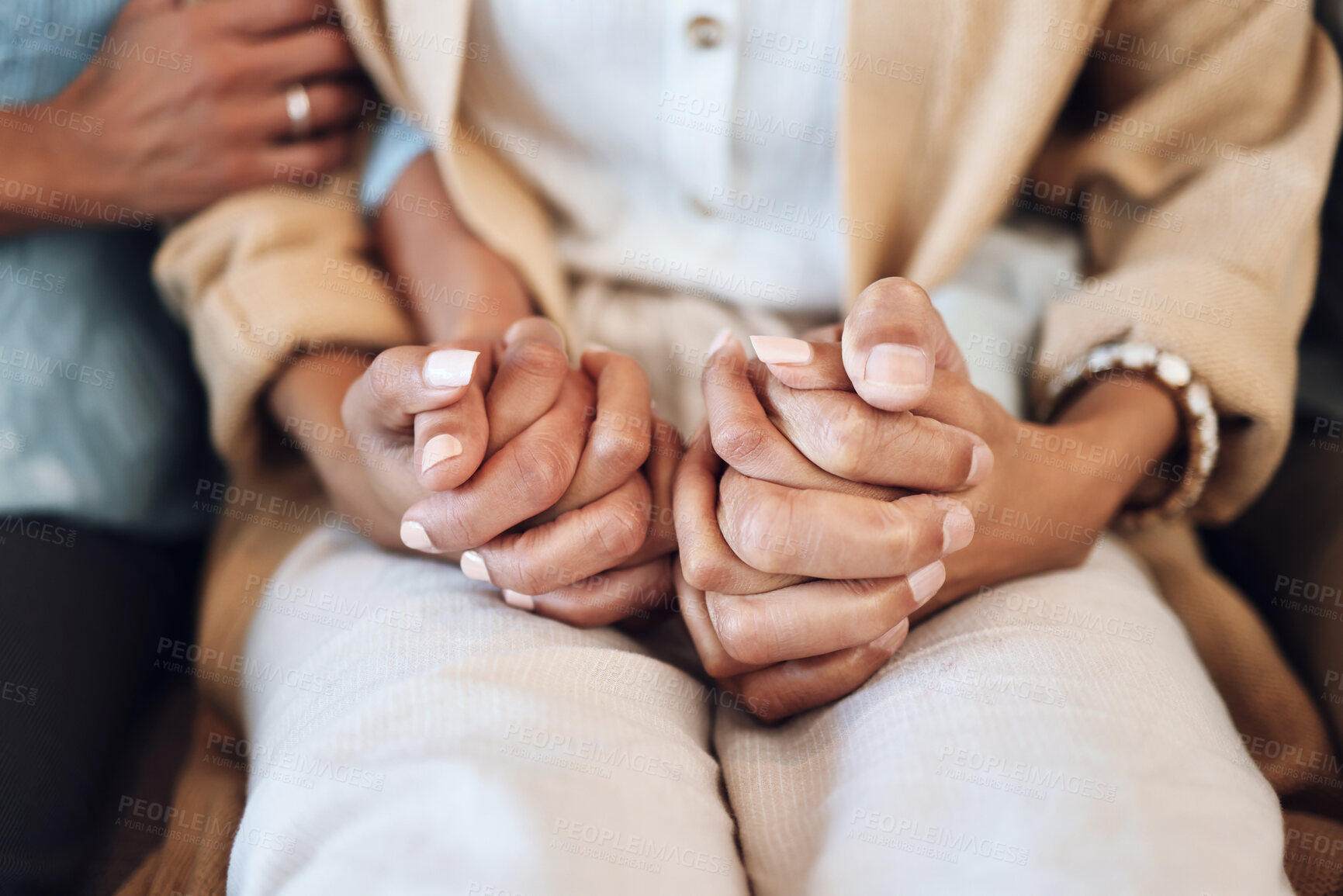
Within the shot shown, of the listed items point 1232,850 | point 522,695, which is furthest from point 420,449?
point 1232,850

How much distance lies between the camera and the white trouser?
0.35 m

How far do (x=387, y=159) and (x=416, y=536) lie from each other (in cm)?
39

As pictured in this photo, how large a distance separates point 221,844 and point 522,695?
0.25m

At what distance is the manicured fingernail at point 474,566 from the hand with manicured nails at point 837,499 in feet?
0.39

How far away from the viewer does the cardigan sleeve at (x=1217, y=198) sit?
1.79ft

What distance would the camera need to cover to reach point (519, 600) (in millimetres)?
485
